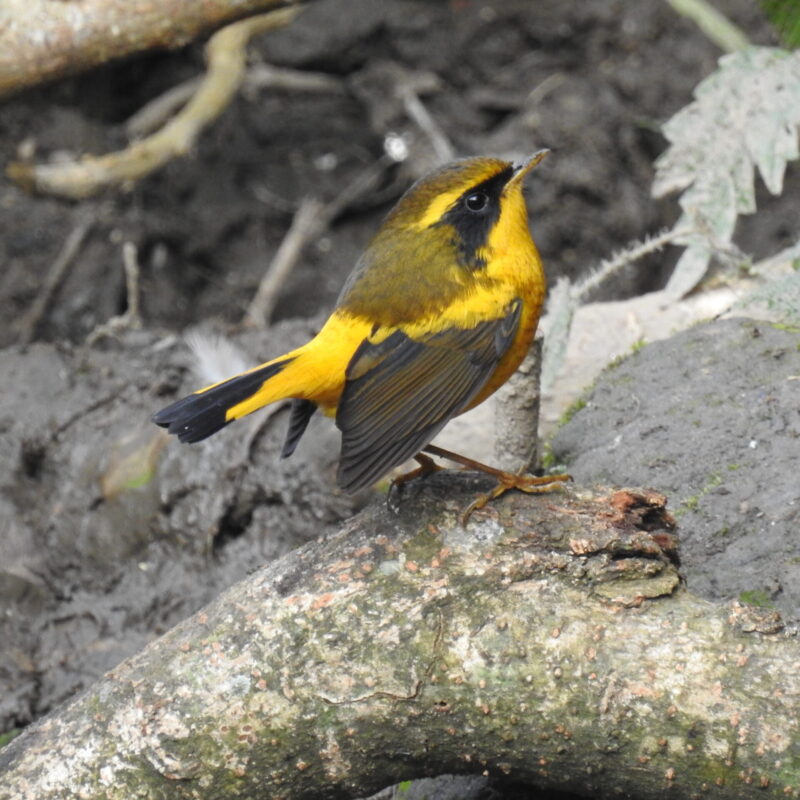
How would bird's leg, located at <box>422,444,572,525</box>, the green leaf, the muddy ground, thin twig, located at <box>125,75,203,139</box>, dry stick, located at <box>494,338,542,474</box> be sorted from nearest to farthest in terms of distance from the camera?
bird's leg, located at <box>422,444,572,525</box>
dry stick, located at <box>494,338,542,474</box>
the green leaf
the muddy ground
thin twig, located at <box>125,75,203,139</box>

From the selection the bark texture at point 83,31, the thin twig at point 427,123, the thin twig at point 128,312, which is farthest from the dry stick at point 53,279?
the thin twig at point 427,123

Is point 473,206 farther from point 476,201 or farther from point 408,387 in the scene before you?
point 408,387

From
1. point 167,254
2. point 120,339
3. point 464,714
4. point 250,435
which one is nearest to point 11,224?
point 167,254

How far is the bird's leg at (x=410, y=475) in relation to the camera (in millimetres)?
2778

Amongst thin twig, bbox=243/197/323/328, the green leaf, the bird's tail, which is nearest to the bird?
the bird's tail

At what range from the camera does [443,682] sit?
2.44 m

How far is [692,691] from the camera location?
233 centimetres

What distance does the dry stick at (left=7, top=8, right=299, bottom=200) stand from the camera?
5.77 m

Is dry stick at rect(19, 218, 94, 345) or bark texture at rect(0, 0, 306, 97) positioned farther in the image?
dry stick at rect(19, 218, 94, 345)

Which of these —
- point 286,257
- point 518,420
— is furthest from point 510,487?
point 286,257

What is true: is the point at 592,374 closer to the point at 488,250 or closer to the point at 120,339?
the point at 488,250

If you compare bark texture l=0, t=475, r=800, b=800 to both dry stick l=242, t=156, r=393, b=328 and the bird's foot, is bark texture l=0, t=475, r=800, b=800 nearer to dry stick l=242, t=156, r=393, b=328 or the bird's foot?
the bird's foot

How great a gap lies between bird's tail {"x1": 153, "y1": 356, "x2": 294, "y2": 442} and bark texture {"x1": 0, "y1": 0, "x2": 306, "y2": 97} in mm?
2388

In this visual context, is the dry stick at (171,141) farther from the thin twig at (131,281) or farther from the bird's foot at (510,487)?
the bird's foot at (510,487)
